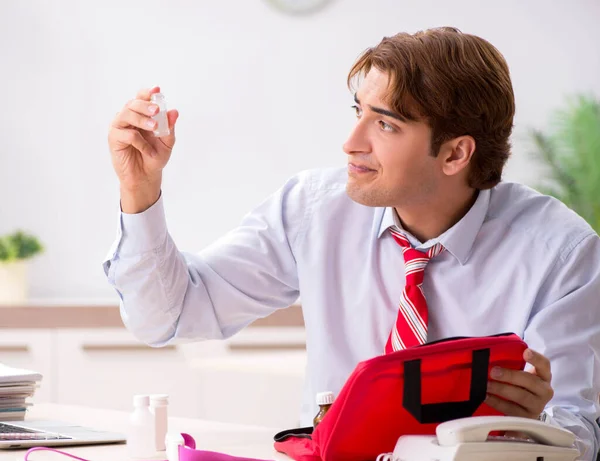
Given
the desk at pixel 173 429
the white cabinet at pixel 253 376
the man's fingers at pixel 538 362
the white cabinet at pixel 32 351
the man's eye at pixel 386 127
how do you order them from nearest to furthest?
the man's fingers at pixel 538 362
the desk at pixel 173 429
the man's eye at pixel 386 127
the white cabinet at pixel 253 376
the white cabinet at pixel 32 351

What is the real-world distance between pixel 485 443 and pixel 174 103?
3641 mm

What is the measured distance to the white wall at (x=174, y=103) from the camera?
14.9 feet

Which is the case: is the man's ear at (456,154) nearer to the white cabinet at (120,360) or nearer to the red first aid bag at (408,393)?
the red first aid bag at (408,393)


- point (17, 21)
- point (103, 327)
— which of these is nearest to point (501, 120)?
point (103, 327)

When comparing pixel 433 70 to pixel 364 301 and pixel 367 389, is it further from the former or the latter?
pixel 367 389

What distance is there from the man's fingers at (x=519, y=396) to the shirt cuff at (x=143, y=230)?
73 centimetres

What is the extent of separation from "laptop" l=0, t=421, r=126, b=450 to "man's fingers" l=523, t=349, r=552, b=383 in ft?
2.34

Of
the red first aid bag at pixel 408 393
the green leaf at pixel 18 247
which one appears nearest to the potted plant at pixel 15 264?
the green leaf at pixel 18 247

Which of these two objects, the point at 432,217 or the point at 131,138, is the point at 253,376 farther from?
the point at 131,138

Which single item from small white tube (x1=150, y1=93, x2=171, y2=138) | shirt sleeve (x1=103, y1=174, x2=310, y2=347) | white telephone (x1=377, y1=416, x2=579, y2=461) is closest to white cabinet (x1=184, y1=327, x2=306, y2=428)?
shirt sleeve (x1=103, y1=174, x2=310, y2=347)

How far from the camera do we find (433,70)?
5.97 feet

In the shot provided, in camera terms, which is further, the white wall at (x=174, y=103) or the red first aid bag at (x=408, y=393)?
the white wall at (x=174, y=103)

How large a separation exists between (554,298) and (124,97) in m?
3.23

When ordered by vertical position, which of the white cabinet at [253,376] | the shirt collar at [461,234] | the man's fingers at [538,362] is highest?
the shirt collar at [461,234]
